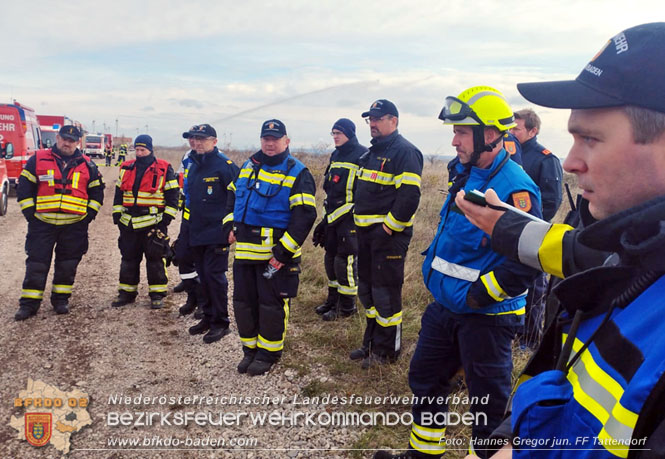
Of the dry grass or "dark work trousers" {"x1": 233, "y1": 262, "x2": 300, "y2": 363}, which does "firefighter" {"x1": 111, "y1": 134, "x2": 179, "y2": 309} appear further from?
"dark work trousers" {"x1": 233, "y1": 262, "x2": 300, "y2": 363}

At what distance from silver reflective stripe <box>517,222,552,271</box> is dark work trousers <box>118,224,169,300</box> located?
19.0ft

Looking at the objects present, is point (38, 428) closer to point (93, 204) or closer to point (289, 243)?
point (289, 243)

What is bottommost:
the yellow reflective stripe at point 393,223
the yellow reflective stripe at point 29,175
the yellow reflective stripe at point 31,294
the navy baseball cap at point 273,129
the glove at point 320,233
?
the yellow reflective stripe at point 31,294

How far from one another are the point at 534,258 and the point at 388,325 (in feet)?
10.5

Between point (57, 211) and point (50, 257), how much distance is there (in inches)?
25.0

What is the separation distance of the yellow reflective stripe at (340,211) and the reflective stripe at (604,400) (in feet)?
15.7

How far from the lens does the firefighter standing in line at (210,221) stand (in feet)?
17.2

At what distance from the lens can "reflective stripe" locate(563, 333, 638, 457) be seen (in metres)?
0.80

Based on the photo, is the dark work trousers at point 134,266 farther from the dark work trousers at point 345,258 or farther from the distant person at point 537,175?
the distant person at point 537,175

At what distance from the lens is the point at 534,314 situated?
193 inches

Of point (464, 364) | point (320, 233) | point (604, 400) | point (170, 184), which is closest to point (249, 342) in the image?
point (320, 233)

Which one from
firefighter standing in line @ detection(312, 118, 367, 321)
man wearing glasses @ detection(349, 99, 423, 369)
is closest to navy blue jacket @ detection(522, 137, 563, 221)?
man wearing glasses @ detection(349, 99, 423, 369)

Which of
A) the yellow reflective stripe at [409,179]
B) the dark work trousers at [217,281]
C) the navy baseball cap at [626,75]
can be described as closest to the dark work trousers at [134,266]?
the dark work trousers at [217,281]

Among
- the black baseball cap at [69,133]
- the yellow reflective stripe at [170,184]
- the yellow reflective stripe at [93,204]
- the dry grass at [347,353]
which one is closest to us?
the dry grass at [347,353]
